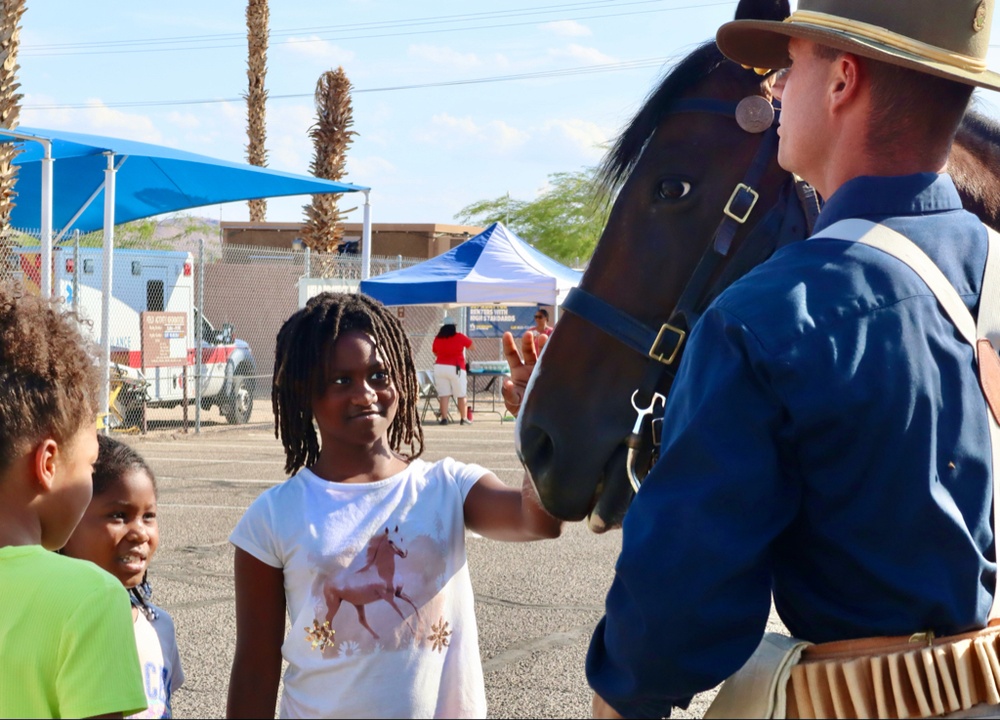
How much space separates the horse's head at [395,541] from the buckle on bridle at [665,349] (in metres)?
0.67

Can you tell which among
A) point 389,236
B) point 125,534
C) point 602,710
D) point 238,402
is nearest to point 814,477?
point 602,710

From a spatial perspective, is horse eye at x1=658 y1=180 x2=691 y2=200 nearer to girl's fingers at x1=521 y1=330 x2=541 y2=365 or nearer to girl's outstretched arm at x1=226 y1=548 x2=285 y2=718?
girl's fingers at x1=521 y1=330 x2=541 y2=365

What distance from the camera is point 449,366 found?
17109 millimetres

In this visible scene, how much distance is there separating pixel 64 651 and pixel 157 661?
0.89m

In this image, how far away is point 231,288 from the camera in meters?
25.5

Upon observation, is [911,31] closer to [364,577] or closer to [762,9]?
[762,9]

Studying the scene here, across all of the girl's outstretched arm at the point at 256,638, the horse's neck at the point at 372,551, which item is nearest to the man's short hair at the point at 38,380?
the girl's outstretched arm at the point at 256,638

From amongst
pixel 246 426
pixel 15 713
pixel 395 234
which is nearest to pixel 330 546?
pixel 15 713

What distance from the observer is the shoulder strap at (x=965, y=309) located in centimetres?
152

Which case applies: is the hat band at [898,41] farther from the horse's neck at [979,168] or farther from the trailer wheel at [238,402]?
the trailer wheel at [238,402]

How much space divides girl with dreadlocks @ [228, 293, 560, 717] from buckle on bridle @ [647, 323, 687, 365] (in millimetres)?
396

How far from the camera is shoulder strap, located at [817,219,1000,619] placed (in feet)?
5.00

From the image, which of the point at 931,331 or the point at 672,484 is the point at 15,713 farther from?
the point at 931,331

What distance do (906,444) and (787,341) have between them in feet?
0.68
